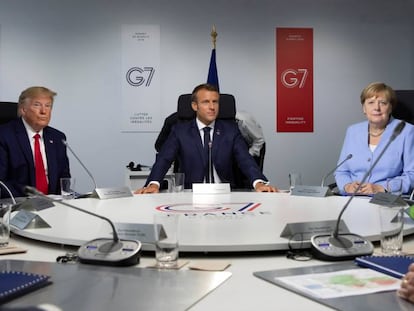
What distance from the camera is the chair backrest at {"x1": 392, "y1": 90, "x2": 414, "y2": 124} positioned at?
12.2 ft

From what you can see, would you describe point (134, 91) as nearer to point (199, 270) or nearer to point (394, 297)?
point (199, 270)

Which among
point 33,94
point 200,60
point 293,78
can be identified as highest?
point 200,60

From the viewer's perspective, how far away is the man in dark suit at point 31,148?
363 centimetres

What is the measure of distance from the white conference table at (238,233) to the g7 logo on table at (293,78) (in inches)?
142

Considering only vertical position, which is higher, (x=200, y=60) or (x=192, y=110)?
(x=200, y=60)

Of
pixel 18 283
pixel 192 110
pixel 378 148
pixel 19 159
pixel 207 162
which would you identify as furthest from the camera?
pixel 192 110

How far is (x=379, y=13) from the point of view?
6.30m

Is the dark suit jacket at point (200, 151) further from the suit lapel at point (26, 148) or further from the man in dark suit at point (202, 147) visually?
the suit lapel at point (26, 148)

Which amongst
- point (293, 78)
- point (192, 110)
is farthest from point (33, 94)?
point (293, 78)

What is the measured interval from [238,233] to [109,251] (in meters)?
0.48

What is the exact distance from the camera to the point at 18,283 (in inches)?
49.7

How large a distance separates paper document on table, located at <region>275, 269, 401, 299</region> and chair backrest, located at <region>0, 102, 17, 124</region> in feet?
10.0

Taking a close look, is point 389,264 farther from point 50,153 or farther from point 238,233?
point 50,153

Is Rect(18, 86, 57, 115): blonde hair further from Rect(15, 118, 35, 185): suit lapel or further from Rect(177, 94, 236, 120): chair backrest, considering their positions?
Rect(177, 94, 236, 120): chair backrest
